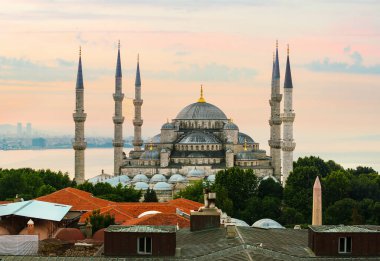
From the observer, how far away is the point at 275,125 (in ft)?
215

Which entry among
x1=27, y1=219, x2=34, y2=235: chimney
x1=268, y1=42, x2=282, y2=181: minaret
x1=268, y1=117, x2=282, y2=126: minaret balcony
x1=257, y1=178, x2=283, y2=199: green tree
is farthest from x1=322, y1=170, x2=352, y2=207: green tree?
x1=27, y1=219, x2=34, y2=235: chimney

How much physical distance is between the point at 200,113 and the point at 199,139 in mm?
6097

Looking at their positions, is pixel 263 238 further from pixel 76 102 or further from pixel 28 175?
pixel 76 102

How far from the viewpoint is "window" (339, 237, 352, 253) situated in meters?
18.1

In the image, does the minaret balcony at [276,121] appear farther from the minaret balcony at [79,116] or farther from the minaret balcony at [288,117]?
the minaret balcony at [79,116]

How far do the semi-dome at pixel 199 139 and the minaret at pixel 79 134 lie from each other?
11652 millimetres

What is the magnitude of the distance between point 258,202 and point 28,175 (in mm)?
15800

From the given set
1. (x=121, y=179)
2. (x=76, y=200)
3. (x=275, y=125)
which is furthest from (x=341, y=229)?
(x=275, y=125)

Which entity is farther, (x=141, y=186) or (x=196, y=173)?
(x=196, y=173)

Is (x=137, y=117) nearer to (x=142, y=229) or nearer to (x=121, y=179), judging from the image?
(x=121, y=179)

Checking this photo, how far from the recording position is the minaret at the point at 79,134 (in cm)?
6084

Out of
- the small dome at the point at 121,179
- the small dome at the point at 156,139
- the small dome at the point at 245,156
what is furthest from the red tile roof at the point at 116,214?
the small dome at the point at 156,139

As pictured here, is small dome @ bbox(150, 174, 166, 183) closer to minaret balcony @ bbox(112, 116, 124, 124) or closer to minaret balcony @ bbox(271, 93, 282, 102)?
minaret balcony @ bbox(112, 116, 124, 124)

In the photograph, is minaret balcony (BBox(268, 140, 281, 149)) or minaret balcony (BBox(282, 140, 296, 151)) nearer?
minaret balcony (BBox(282, 140, 296, 151))
